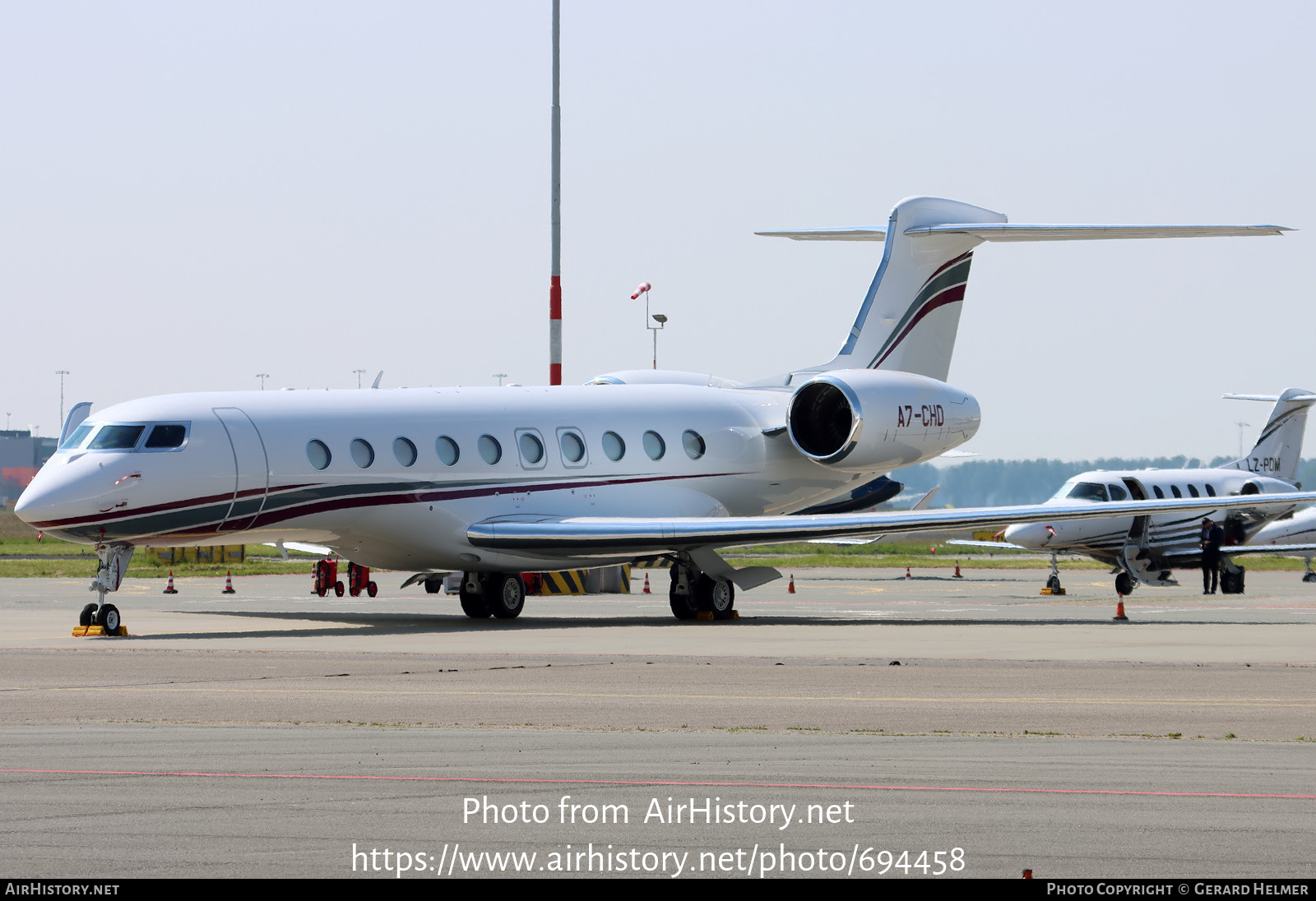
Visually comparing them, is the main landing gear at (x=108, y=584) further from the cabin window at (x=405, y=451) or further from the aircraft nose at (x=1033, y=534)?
the aircraft nose at (x=1033, y=534)

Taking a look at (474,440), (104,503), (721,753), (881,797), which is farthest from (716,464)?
(881,797)

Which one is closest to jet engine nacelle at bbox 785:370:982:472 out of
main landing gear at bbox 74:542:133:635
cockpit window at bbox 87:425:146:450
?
cockpit window at bbox 87:425:146:450

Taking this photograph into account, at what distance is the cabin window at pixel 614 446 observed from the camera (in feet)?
91.8

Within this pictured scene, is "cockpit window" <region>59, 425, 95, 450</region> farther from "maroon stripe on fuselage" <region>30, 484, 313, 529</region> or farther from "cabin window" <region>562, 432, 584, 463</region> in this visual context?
"cabin window" <region>562, 432, 584, 463</region>

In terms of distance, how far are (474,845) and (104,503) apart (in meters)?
16.4

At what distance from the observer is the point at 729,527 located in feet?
84.1

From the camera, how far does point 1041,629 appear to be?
22.8 m

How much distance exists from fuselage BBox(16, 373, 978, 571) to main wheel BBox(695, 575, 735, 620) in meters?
2.14

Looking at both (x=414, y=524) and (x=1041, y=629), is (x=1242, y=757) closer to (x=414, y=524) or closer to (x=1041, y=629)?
(x=1041, y=629)

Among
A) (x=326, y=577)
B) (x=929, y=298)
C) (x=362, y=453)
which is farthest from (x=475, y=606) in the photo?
(x=929, y=298)

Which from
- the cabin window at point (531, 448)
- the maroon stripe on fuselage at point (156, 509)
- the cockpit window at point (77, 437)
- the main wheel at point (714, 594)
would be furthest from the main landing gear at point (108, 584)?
the main wheel at point (714, 594)

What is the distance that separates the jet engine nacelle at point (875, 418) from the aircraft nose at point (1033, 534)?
7.23 meters

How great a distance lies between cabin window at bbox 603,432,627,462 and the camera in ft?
91.8

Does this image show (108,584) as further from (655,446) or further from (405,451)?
(655,446)
